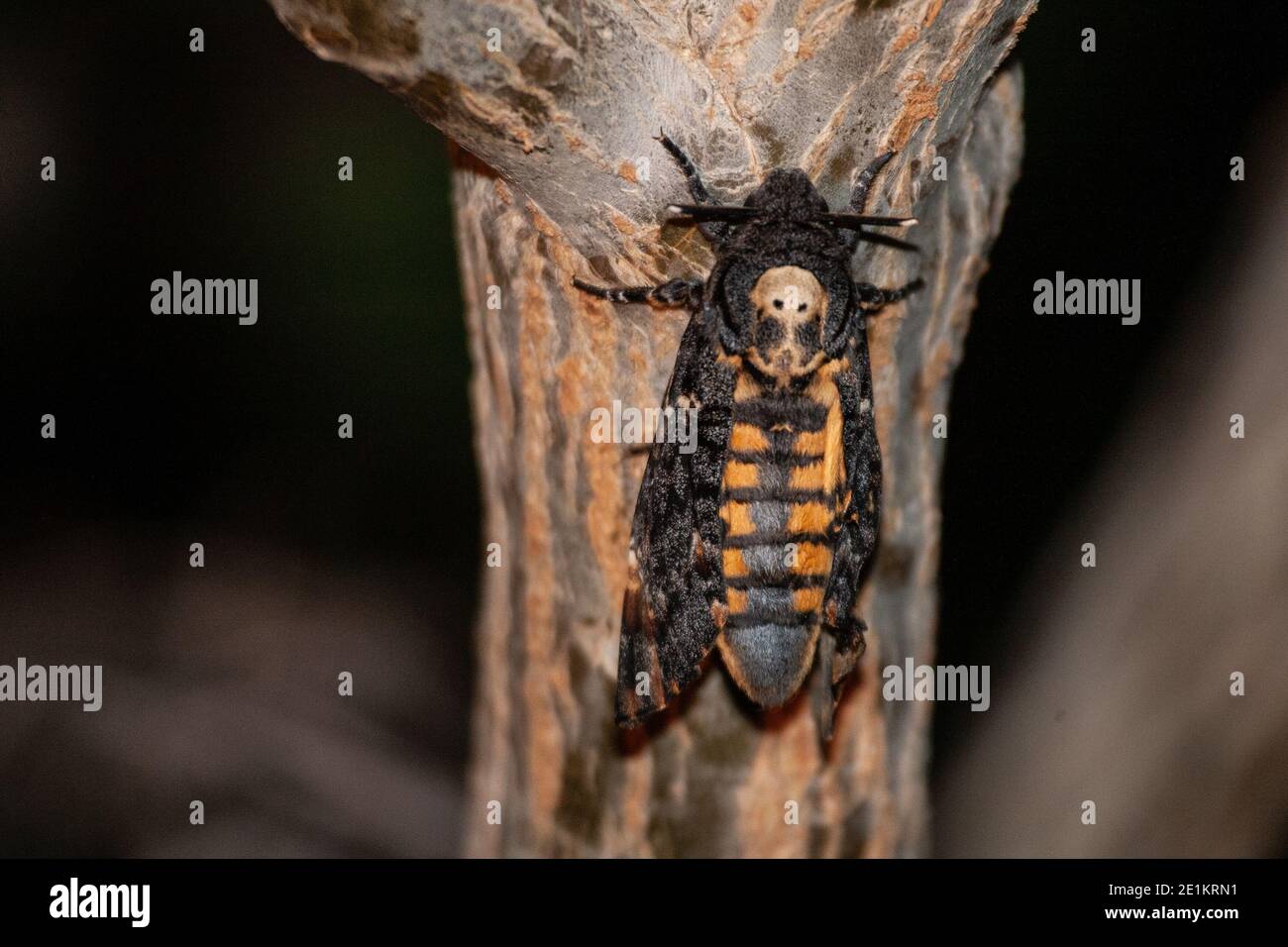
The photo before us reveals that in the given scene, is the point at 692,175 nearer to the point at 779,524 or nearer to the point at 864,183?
the point at 864,183

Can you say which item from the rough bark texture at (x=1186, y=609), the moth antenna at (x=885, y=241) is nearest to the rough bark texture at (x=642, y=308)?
the moth antenna at (x=885, y=241)

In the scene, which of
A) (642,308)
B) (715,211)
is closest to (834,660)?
(642,308)

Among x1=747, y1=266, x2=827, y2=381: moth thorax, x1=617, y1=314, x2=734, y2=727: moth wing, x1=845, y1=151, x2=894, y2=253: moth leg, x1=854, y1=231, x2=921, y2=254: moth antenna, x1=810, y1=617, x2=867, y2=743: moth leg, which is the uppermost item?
x1=845, y1=151, x2=894, y2=253: moth leg

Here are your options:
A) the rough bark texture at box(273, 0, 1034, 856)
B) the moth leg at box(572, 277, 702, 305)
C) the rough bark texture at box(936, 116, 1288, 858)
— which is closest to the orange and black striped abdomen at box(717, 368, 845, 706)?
the rough bark texture at box(273, 0, 1034, 856)

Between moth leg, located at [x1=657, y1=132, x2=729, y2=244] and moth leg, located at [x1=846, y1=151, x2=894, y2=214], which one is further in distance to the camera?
moth leg, located at [x1=846, y1=151, x2=894, y2=214]

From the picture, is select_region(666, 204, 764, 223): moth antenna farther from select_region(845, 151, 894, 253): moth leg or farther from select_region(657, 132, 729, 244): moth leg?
select_region(845, 151, 894, 253): moth leg

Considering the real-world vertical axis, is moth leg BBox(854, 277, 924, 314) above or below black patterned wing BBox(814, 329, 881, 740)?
above

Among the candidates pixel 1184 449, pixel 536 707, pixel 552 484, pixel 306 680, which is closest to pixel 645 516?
pixel 552 484

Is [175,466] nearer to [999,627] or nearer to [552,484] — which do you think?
[552,484]
